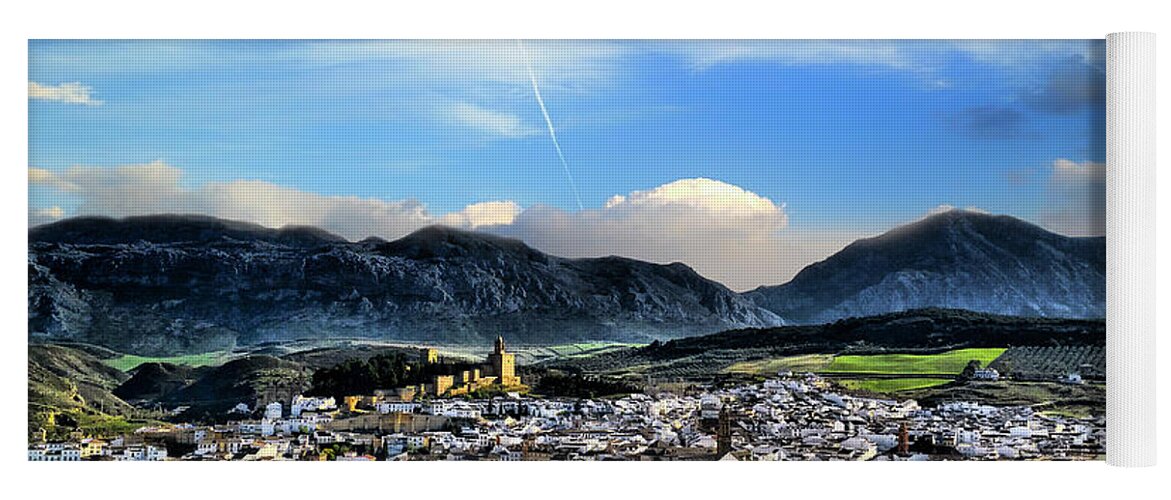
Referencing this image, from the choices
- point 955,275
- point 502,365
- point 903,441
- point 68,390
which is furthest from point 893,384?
point 68,390

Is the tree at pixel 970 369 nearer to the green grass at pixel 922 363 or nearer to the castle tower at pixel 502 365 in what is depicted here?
the green grass at pixel 922 363

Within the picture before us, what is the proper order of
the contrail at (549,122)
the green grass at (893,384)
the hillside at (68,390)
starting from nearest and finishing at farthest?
the hillside at (68,390)
the contrail at (549,122)
the green grass at (893,384)

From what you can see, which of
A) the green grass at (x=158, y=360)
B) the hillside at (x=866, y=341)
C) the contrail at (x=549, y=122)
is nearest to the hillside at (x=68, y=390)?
the green grass at (x=158, y=360)

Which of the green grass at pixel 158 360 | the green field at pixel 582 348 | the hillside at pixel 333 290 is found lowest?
the green grass at pixel 158 360

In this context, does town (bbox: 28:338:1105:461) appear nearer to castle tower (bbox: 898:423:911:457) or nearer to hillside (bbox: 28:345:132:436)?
castle tower (bbox: 898:423:911:457)

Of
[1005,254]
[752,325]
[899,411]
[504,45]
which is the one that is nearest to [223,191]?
[504,45]
